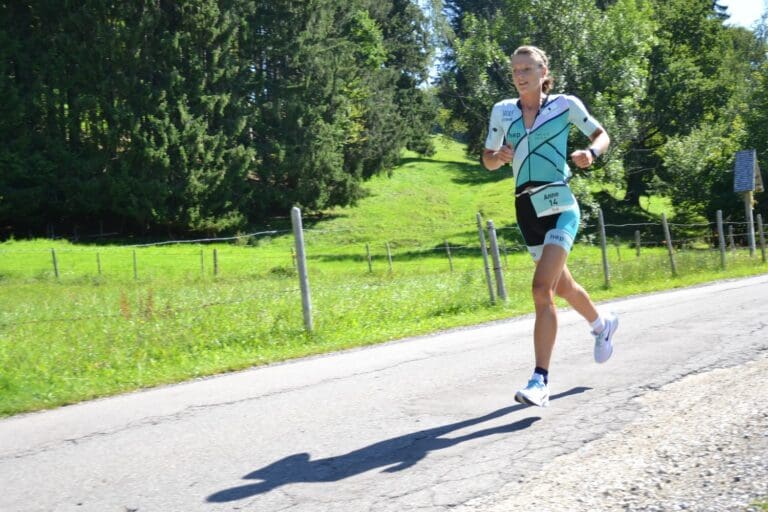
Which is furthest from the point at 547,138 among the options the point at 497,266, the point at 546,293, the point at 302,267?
the point at 497,266

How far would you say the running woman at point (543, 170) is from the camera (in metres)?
5.57

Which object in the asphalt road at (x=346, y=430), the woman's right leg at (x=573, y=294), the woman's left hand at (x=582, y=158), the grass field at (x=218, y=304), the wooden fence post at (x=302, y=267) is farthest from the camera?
the wooden fence post at (x=302, y=267)

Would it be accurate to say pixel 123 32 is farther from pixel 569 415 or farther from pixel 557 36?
pixel 569 415

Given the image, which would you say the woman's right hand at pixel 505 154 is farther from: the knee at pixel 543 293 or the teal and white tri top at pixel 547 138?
the knee at pixel 543 293

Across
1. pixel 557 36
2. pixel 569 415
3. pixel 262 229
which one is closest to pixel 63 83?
pixel 262 229

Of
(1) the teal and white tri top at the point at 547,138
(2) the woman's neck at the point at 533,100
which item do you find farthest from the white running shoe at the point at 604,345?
(2) the woman's neck at the point at 533,100

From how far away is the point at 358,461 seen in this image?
4.55 metres

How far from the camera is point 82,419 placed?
596 centimetres

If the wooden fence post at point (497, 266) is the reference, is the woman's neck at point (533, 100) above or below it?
above

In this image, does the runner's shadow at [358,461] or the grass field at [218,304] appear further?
the grass field at [218,304]

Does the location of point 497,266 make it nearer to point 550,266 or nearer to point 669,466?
point 550,266

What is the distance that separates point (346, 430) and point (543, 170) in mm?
2194

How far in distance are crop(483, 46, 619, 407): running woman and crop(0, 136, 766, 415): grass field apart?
11.9ft

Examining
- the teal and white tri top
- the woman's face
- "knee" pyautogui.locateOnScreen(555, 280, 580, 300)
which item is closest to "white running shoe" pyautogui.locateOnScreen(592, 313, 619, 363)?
"knee" pyautogui.locateOnScreen(555, 280, 580, 300)
